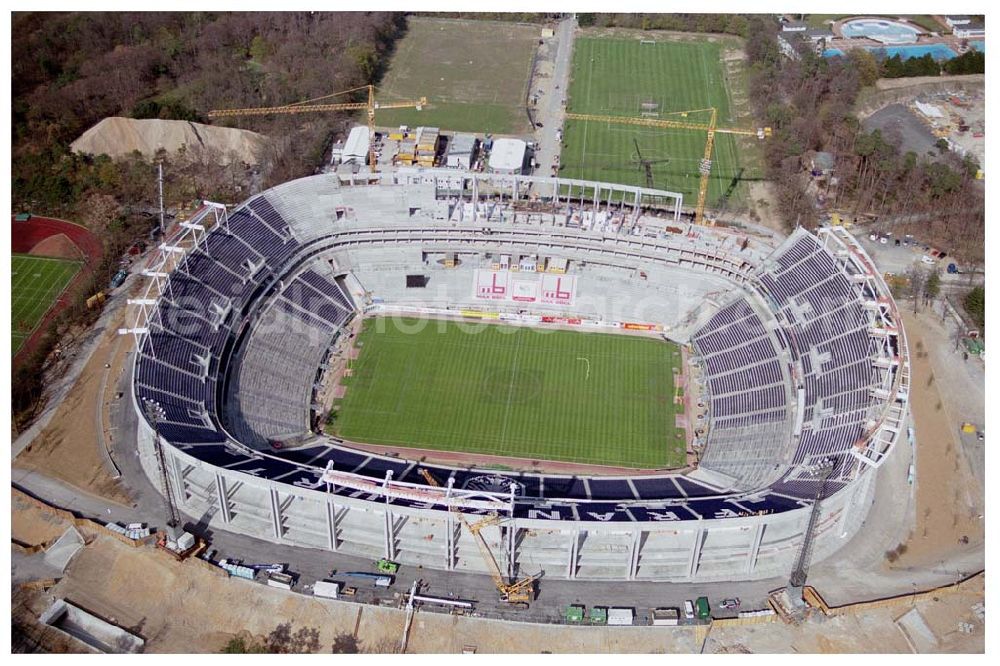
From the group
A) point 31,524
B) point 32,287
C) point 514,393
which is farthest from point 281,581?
point 32,287

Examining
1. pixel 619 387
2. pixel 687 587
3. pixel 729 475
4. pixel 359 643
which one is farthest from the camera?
pixel 619 387

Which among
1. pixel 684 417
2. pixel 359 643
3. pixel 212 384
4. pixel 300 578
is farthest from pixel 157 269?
pixel 684 417

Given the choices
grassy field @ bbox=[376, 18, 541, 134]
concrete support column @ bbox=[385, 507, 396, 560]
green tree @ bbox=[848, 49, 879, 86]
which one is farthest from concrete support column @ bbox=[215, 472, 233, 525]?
green tree @ bbox=[848, 49, 879, 86]

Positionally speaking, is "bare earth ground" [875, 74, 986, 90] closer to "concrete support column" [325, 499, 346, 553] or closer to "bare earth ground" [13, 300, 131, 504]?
"concrete support column" [325, 499, 346, 553]

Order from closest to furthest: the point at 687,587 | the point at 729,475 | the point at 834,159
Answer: the point at 687,587 < the point at 729,475 < the point at 834,159

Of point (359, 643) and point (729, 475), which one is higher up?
point (729, 475)

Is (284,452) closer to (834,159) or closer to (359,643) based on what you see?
(359,643)
